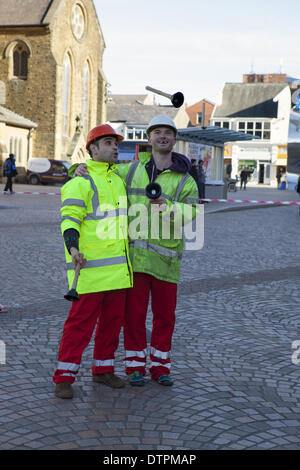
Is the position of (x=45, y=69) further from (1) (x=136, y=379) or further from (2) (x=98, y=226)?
(1) (x=136, y=379)

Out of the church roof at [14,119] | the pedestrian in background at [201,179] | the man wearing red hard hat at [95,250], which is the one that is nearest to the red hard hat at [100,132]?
the man wearing red hard hat at [95,250]

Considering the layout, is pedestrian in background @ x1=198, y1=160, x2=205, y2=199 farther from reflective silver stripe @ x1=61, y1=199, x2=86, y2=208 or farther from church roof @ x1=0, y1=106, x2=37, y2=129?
reflective silver stripe @ x1=61, y1=199, x2=86, y2=208

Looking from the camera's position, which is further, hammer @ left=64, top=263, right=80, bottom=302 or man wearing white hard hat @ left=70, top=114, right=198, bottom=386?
man wearing white hard hat @ left=70, top=114, right=198, bottom=386

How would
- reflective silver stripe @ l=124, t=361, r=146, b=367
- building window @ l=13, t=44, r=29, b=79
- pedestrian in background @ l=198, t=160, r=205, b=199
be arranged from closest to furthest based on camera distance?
reflective silver stripe @ l=124, t=361, r=146, b=367 → pedestrian in background @ l=198, t=160, r=205, b=199 → building window @ l=13, t=44, r=29, b=79

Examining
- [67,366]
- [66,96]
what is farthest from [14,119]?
[67,366]

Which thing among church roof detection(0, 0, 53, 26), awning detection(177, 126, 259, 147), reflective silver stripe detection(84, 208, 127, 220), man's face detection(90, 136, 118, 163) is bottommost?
reflective silver stripe detection(84, 208, 127, 220)

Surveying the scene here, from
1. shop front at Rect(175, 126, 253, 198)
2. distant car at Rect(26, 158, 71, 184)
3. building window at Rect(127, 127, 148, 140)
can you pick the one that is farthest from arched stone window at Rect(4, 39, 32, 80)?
building window at Rect(127, 127, 148, 140)

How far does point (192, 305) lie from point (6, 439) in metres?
3.68

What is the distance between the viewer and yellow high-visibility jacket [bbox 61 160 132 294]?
3863 mm

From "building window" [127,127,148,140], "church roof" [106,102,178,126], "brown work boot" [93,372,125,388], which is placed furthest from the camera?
"building window" [127,127,148,140]

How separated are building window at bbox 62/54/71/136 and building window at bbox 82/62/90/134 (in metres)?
2.38

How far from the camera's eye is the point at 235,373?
177 inches

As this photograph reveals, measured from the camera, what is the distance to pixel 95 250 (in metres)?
3.93

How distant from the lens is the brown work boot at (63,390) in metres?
3.86
